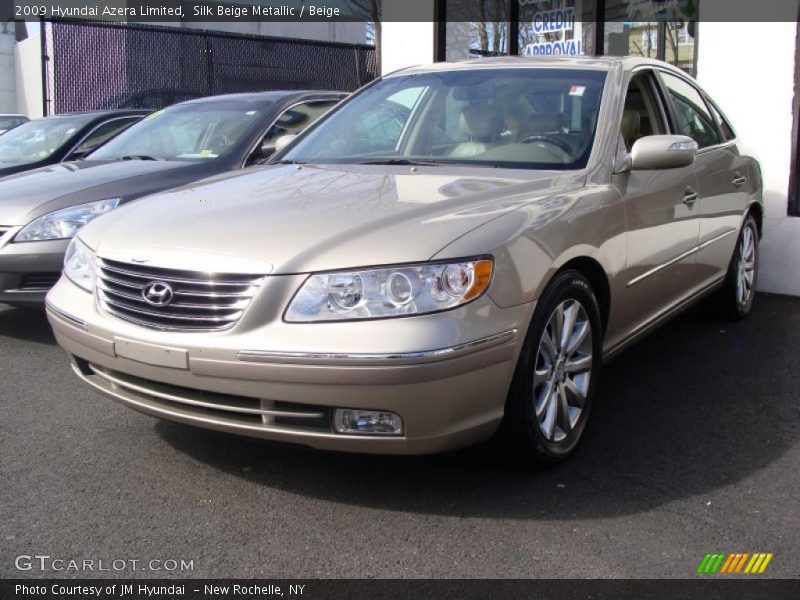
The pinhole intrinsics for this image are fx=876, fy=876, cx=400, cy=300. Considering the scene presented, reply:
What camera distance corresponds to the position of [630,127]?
4301mm

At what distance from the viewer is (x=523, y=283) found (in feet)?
10.0

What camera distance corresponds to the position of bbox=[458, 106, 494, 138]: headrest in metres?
4.16

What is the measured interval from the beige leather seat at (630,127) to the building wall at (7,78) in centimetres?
3162

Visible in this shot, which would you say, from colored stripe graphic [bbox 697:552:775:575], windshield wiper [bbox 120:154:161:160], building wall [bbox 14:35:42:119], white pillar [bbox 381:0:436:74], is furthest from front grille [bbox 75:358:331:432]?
building wall [bbox 14:35:42:119]

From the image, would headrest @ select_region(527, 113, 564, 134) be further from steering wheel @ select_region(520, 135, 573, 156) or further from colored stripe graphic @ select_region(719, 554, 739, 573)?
colored stripe graphic @ select_region(719, 554, 739, 573)

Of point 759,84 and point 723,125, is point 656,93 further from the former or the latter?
point 759,84

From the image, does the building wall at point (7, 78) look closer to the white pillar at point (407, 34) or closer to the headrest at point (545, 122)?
the white pillar at point (407, 34)

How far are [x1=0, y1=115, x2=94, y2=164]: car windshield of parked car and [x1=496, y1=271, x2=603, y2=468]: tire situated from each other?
19.4 feet

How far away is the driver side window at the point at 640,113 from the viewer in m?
4.25

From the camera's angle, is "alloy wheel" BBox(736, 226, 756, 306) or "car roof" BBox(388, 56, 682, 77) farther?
"alloy wheel" BBox(736, 226, 756, 306)

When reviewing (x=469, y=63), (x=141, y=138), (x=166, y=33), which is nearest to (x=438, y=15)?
(x=141, y=138)

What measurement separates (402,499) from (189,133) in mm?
4202

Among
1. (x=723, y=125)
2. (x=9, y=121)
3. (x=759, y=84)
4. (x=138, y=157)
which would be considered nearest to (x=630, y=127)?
(x=723, y=125)
